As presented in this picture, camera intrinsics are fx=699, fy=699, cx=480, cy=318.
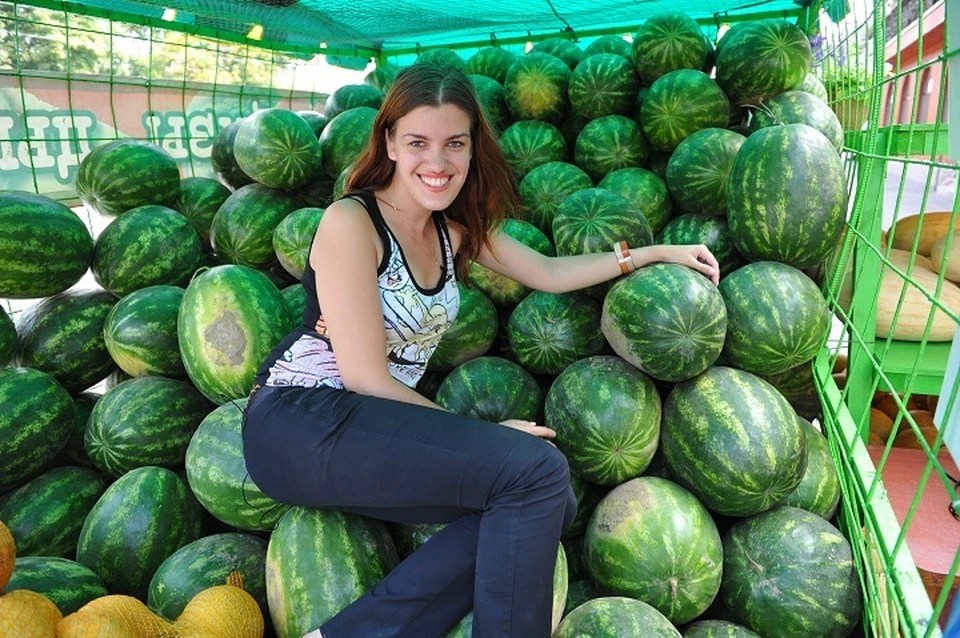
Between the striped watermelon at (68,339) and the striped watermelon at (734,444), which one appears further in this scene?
the striped watermelon at (68,339)

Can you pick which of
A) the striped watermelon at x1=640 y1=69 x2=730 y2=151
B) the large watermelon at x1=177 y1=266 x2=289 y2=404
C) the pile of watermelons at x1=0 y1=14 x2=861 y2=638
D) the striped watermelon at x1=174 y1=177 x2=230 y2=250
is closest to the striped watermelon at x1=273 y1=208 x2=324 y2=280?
the pile of watermelons at x1=0 y1=14 x2=861 y2=638

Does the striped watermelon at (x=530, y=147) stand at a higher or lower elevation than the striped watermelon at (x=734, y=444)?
higher

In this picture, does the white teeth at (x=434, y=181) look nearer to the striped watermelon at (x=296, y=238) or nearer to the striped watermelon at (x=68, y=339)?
the striped watermelon at (x=296, y=238)

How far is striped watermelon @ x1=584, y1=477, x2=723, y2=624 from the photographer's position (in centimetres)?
191

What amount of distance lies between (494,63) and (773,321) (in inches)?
99.8

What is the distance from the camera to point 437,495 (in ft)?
5.74

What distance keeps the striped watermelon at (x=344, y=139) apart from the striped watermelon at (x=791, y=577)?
2.45 metres

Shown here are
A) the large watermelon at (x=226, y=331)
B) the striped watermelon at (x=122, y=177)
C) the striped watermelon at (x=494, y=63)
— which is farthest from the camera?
the striped watermelon at (x=494, y=63)

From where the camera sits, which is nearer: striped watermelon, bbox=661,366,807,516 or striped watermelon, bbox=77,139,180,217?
striped watermelon, bbox=661,366,807,516

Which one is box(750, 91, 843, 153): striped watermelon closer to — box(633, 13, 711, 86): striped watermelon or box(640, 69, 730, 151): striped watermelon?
box(640, 69, 730, 151): striped watermelon

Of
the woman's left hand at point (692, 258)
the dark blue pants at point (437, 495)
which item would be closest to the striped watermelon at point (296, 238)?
the dark blue pants at point (437, 495)

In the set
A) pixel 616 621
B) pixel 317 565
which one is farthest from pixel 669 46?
pixel 317 565

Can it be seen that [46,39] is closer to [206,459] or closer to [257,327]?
[257,327]

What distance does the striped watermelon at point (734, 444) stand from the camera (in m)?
2.01
